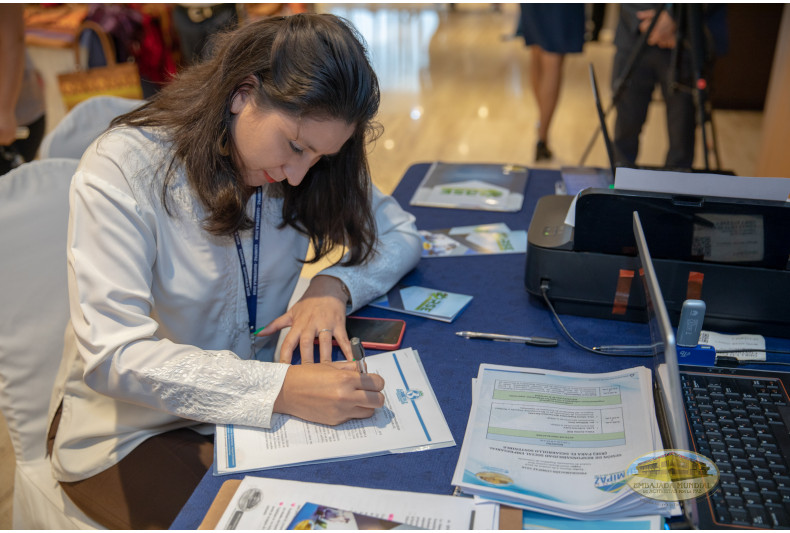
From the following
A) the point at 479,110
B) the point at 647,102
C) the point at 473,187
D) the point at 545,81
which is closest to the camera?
the point at 473,187

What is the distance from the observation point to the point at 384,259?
1310mm

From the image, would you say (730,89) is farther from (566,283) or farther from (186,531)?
(186,531)

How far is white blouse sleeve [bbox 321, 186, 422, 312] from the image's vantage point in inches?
50.0

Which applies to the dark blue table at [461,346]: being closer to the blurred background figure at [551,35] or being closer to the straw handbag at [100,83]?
the blurred background figure at [551,35]

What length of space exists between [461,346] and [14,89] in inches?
75.0

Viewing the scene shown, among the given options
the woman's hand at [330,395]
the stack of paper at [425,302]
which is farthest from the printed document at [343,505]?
the stack of paper at [425,302]

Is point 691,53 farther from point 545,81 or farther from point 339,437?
point 339,437

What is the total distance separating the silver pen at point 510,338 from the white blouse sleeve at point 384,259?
0.21m

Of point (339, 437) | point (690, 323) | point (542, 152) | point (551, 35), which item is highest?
point (551, 35)

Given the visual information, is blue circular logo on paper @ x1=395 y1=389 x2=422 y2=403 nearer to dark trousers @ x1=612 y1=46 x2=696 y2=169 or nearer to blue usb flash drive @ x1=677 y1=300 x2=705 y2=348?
blue usb flash drive @ x1=677 y1=300 x2=705 y2=348

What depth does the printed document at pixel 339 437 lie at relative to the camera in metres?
0.87

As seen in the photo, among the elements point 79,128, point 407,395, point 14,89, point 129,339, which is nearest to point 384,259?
point 407,395

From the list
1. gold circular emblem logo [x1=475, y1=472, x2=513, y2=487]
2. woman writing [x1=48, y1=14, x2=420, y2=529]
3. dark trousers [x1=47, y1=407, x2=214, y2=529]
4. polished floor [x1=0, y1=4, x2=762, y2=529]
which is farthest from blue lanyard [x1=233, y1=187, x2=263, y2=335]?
polished floor [x1=0, y1=4, x2=762, y2=529]

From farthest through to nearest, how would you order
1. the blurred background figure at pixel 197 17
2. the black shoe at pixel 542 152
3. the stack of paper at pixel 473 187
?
the blurred background figure at pixel 197 17 → the black shoe at pixel 542 152 → the stack of paper at pixel 473 187
